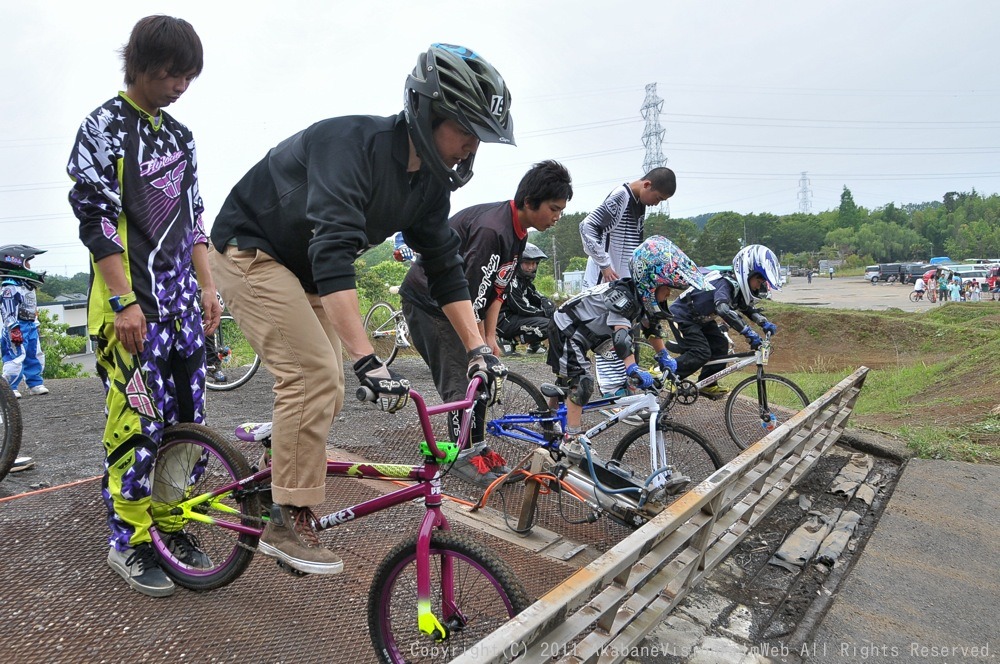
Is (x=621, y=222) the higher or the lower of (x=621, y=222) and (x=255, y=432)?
the higher

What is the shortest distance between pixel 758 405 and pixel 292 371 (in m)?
4.93

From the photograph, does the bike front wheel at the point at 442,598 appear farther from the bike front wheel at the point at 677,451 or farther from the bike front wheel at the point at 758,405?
the bike front wheel at the point at 758,405

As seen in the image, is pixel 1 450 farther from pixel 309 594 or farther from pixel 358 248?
pixel 358 248

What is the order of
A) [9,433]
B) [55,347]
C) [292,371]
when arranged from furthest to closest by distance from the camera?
[55,347] < [9,433] < [292,371]

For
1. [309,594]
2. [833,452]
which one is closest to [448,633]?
[309,594]

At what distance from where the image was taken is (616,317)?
222 inches

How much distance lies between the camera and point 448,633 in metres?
2.39

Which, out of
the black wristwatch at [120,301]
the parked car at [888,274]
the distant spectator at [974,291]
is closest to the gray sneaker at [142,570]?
the black wristwatch at [120,301]

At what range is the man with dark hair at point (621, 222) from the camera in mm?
6824

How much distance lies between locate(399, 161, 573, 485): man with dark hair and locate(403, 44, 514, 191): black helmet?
2.06m

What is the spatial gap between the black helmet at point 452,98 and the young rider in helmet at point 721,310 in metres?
4.23

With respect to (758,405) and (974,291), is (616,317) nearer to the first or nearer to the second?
(758,405)

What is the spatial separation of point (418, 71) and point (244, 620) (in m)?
2.32

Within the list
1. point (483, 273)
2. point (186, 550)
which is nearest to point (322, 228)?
point (186, 550)
